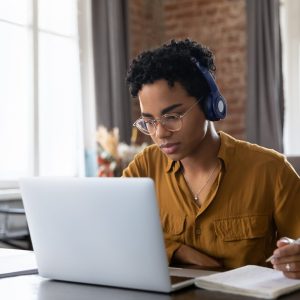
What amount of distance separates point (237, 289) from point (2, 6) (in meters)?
3.31

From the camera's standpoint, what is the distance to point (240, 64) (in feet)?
15.5

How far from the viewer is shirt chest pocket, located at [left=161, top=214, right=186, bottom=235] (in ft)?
5.42

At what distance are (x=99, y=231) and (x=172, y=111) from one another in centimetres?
47

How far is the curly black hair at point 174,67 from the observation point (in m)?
1.57

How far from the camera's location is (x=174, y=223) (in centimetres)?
168

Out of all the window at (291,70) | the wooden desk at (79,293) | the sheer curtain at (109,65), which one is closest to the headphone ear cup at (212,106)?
the wooden desk at (79,293)

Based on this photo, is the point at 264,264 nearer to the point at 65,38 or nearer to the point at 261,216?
the point at 261,216

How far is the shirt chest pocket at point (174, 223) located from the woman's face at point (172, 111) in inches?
7.1

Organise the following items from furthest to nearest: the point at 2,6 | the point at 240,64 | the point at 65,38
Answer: the point at 240,64, the point at 65,38, the point at 2,6

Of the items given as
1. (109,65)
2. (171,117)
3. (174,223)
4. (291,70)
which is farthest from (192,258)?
(291,70)

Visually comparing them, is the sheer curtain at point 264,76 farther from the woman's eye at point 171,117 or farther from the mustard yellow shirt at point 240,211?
the woman's eye at point 171,117

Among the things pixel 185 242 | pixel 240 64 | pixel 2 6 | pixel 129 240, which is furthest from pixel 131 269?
pixel 240 64

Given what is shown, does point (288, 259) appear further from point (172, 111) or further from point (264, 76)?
point (264, 76)

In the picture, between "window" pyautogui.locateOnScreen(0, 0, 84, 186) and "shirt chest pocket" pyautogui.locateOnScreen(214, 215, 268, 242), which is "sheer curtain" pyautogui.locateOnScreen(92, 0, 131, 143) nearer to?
"window" pyautogui.locateOnScreen(0, 0, 84, 186)
